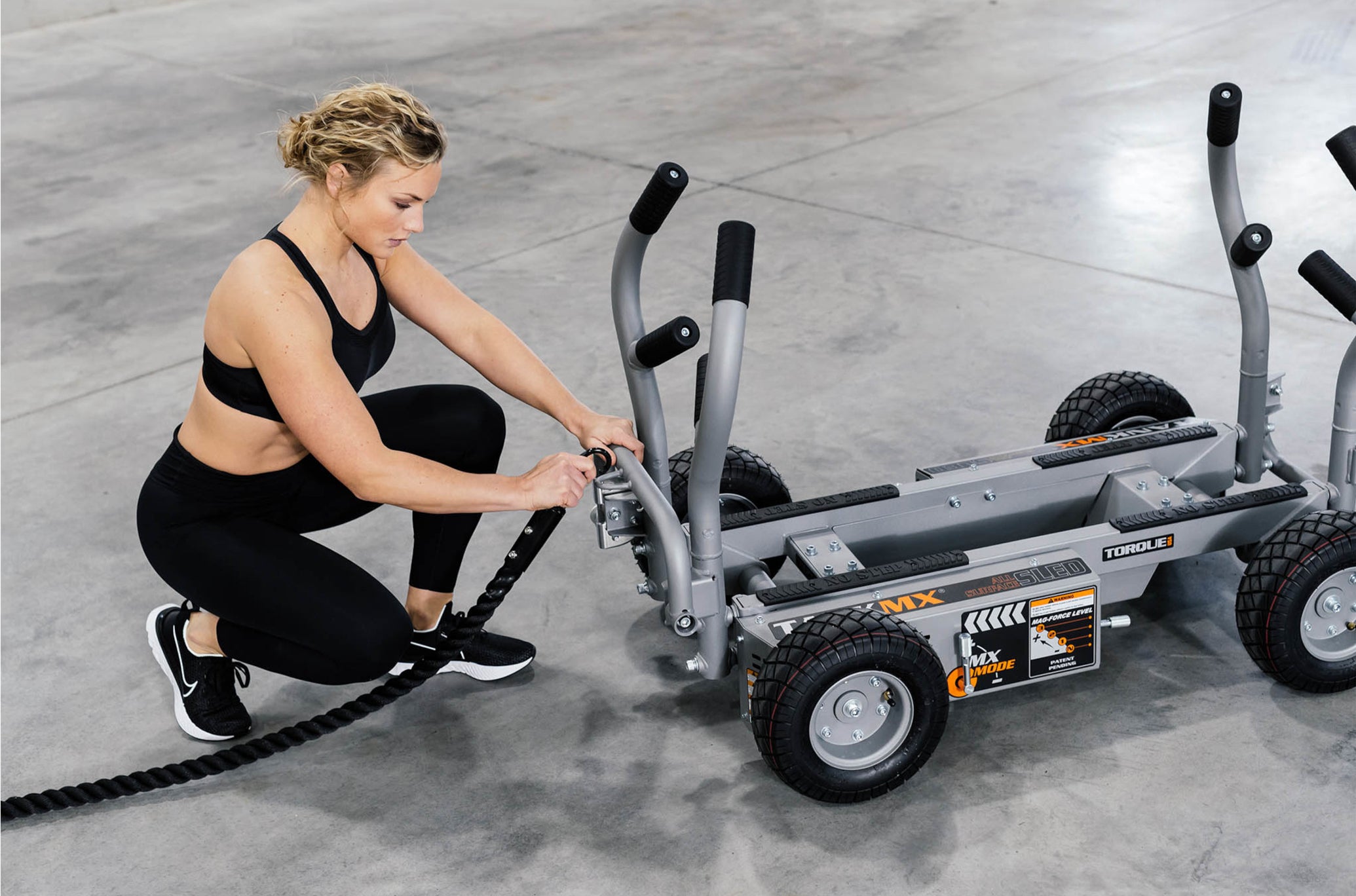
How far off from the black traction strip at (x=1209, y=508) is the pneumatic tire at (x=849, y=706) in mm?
480

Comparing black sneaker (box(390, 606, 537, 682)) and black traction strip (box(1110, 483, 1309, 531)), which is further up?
black traction strip (box(1110, 483, 1309, 531))

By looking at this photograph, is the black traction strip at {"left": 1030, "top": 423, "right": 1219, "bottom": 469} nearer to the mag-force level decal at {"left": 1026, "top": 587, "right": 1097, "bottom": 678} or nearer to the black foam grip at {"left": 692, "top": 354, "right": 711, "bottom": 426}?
the mag-force level decal at {"left": 1026, "top": 587, "right": 1097, "bottom": 678}

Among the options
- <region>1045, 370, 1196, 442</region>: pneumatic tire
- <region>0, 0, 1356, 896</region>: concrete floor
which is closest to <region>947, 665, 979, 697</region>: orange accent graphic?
<region>0, 0, 1356, 896</region>: concrete floor

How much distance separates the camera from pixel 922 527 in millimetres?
2506

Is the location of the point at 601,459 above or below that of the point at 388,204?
below

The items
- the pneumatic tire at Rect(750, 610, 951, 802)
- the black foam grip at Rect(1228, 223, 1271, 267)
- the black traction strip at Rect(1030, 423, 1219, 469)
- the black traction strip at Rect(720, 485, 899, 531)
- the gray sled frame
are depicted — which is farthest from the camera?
the black traction strip at Rect(1030, 423, 1219, 469)

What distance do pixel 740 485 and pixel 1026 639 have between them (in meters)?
0.63

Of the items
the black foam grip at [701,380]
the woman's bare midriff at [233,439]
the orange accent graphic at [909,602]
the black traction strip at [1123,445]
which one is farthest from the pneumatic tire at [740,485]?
the woman's bare midriff at [233,439]

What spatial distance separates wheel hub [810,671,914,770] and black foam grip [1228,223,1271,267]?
97cm

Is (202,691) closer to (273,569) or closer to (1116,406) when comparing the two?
(273,569)

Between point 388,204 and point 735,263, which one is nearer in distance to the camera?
point 735,263

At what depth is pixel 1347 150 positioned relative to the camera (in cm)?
230

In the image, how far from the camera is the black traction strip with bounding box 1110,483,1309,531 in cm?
230

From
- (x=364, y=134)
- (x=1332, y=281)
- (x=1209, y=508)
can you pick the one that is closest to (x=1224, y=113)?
(x=1332, y=281)
